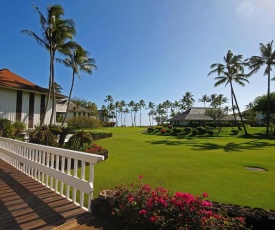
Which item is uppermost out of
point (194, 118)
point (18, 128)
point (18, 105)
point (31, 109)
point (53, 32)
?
point (53, 32)

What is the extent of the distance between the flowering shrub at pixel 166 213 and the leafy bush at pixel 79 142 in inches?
296

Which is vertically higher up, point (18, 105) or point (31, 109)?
point (18, 105)

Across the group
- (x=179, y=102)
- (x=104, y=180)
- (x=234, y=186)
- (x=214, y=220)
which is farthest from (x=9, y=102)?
(x=179, y=102)

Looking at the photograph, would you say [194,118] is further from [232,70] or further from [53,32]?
[53,32]

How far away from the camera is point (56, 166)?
4957 mm

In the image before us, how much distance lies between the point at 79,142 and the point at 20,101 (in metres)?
11.6

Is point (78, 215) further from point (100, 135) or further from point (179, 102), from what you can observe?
point (179, 102)

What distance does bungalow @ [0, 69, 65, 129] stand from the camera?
1841 centimetres

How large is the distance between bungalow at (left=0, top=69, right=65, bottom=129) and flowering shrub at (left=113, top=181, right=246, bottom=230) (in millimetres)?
17993

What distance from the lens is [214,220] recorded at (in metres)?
2.74

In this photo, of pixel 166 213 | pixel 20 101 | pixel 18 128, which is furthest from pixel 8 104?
pixel 166 213

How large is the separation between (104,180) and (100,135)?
63.2ft

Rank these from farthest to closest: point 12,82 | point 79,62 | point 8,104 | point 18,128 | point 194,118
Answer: point 194,118, point 79,62, point 12,82, point 8,104, point 18,128

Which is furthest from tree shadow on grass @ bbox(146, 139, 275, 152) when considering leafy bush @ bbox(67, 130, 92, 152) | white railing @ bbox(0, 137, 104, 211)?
white railing @ bbox(0, 137, 104, 211)
